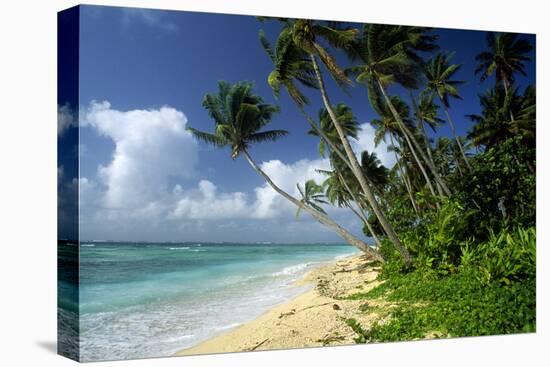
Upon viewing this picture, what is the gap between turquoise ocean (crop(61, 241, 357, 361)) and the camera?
543 centimetres

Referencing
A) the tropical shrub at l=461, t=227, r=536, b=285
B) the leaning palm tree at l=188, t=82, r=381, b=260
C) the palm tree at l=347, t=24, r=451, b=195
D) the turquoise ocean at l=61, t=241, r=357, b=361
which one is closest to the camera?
the turquoise ocean at l=61, t=241, r=357, b=361

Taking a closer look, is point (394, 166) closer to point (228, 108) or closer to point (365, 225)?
point (365, 225)

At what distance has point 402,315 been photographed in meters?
6.63

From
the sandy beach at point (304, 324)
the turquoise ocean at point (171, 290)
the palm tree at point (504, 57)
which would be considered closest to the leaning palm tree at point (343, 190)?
the turquoise ocean at point (171, 290)

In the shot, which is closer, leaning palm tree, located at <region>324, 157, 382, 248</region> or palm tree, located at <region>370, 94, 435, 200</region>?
leaning palm tree, located at <region>324, 157, 382, 248</region>

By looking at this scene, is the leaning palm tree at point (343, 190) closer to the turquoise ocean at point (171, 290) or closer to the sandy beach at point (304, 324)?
the turquoise ocean at point (171, 290)

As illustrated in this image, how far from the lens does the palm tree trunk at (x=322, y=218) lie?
668 centimetres

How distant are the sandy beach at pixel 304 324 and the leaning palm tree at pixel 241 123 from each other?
931 mm

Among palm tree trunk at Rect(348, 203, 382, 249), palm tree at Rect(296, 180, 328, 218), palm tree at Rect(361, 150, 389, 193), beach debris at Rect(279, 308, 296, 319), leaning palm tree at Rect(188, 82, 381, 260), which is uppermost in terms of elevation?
leaning palm tree at Rect(188, 82, 381, 260)

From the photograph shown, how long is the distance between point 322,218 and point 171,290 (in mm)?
2153

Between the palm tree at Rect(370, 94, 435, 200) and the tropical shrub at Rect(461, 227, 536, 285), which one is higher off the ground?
the palm tree at Rect(370, 94, 435, 200)

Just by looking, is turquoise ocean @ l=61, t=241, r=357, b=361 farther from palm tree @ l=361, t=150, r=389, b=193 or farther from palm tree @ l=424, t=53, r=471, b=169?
palm tree @ l=424, t=53, r=471, b=169

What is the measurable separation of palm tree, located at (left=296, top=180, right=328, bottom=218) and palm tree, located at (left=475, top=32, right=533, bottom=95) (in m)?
2.72

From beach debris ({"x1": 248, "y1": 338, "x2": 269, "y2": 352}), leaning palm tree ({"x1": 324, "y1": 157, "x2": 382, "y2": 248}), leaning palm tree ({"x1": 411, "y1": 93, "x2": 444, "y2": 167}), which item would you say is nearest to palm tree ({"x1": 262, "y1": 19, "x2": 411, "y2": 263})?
leaning palm tree ({"x1": 324, "y1": 157, "x2": 382, "y2": 248})
